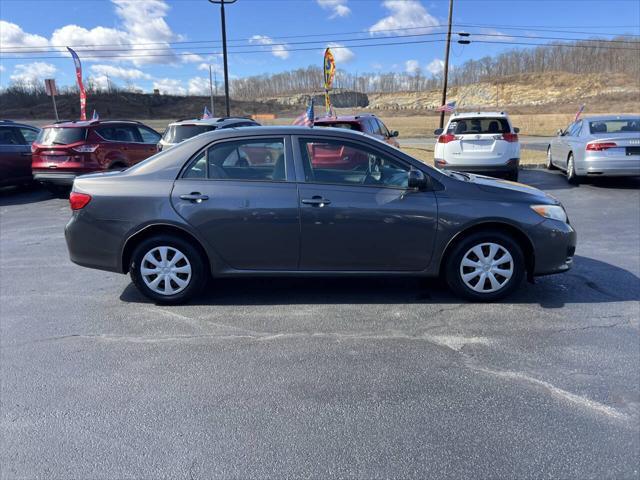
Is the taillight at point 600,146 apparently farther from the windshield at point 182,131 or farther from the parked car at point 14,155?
the parked car at point 14,155

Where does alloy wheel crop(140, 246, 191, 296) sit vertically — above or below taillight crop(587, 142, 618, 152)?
below

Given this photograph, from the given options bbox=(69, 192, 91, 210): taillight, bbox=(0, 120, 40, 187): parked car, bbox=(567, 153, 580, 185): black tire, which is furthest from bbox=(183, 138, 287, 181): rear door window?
bbox=(567, 153, 580, 185): black tire

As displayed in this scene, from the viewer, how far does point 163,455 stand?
2561 millimetres

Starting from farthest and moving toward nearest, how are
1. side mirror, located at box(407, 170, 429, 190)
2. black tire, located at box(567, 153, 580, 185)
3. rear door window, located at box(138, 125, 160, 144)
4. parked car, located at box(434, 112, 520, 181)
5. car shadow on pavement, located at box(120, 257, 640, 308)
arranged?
rear door window, located at box(138, 125, 160, 144), black tire, located at box(567, 153, 580, 185), parked car, located at box(434, 112, 520, 181), car shadow on pavement, located at box(120, 257, 640, 308), side mirror, located at box(407, 170, 429, 190)

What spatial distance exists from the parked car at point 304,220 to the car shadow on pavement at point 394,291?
0.31 meters

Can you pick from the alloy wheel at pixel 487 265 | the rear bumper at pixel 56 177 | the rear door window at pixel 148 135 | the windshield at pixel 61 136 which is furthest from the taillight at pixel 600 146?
the rear bumper at pixel 56 177

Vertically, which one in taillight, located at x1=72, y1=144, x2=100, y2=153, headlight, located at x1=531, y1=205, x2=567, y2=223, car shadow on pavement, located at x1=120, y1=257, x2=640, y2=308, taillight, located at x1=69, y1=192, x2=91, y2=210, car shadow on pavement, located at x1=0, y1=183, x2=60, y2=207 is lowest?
car shadow on pavement, located at x1=120, y1=257, x2=640, y2=308

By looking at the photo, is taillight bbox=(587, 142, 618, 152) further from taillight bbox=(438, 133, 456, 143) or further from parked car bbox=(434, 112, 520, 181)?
taillight bbox=(438, 133, 456, 143)

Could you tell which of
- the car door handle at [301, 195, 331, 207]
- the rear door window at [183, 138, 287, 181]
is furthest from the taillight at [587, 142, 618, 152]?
the rear door window at [183, 138, 287, 181]

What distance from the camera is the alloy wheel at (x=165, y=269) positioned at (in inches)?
177

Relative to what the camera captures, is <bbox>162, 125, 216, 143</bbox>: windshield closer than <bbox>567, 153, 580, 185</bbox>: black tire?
Yes

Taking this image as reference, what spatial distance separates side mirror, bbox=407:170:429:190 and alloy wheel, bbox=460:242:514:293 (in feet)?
2.50

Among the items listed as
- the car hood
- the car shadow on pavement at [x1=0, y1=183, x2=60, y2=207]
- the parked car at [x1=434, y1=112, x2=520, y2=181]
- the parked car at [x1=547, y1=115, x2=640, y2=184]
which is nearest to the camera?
the car hood

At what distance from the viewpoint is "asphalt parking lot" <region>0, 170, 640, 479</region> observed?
2521 mm
